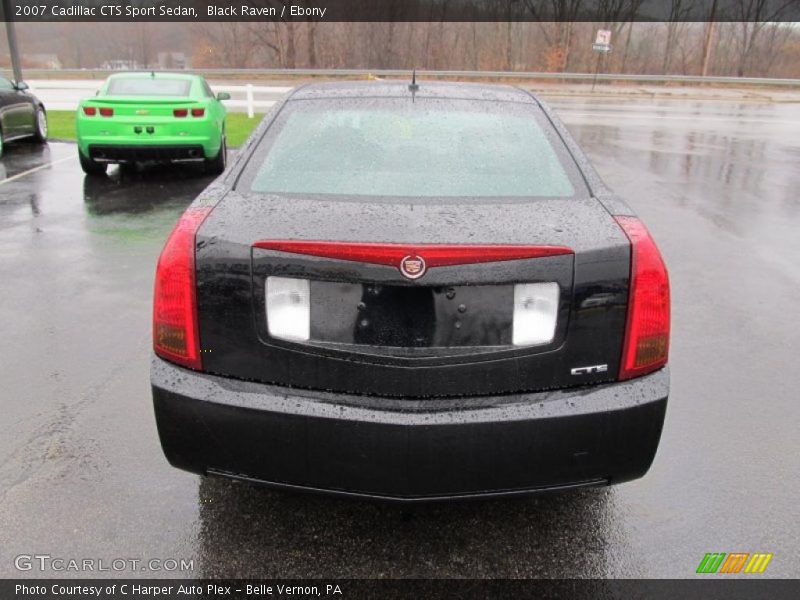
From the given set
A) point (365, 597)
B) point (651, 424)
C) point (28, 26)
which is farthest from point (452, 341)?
point (28, 26)

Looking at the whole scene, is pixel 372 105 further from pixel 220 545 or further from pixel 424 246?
pixel 220 545

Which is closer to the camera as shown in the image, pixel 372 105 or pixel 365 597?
pixel 365 597

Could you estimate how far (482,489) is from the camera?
7.30 feet

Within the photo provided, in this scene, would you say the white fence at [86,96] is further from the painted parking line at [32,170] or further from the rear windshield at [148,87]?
the rear windshield at [148,87]

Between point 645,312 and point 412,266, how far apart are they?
78 centimetres

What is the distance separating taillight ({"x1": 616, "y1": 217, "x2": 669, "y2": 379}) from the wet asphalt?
0.78 m

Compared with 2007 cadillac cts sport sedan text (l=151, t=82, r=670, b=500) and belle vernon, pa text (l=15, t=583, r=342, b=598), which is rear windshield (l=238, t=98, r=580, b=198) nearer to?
2007 cadillac cts sport sedan text (l=151, t=82, r=670, b=500)

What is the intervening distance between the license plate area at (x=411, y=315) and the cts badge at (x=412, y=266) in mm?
51

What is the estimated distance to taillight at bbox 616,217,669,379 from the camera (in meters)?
2.21

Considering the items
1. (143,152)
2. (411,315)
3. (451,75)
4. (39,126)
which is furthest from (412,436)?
(451,75)

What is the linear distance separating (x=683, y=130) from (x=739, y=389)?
16.4 metres

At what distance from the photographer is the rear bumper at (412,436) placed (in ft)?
7.00

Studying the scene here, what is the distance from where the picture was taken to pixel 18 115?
1154 cm

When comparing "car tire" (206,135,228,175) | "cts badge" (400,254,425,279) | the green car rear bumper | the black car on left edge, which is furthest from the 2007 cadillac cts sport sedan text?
the black car on left edge
